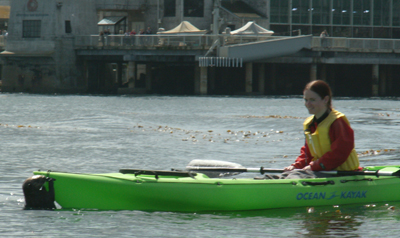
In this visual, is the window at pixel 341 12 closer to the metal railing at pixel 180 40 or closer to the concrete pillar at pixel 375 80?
the concrete pillar at pixel 375 80

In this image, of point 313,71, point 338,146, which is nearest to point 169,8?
point 313,71

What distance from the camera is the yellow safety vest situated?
8.78 meters

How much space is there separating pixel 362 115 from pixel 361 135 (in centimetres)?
830

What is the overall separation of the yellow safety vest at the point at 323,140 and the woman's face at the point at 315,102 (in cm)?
13

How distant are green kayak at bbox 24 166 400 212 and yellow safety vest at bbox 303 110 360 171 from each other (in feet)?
0.75

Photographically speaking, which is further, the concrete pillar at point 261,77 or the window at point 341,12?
the window at point 341,12

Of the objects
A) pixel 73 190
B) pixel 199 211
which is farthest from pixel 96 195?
pixel 199 211

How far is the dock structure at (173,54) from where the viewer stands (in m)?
44.4

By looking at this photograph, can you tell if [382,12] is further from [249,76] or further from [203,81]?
[203,81]

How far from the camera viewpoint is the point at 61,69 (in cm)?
5106

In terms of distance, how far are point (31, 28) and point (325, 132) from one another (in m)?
46.3

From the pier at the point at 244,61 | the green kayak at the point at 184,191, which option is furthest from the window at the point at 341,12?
the green kayak at the point at 184,191

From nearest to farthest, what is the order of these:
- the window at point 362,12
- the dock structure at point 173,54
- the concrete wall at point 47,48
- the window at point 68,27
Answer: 1. the dock structure at point 173,54
2. the concrete wall at point 47,48
3. the window at point 68,27
4. the window at point 362,12

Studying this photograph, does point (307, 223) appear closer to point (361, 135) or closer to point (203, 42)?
point (361, 135)
